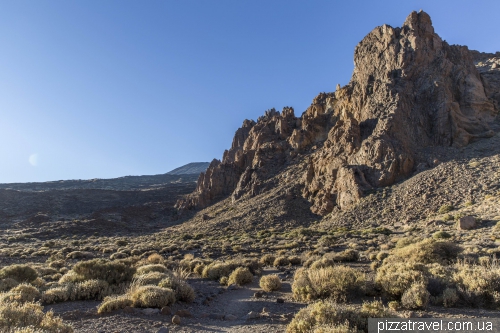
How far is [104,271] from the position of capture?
40.9 ft

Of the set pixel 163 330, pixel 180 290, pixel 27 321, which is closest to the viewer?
pixel 27 321

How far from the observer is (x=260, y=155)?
2650 inches

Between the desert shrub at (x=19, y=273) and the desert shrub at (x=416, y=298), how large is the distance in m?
14.3

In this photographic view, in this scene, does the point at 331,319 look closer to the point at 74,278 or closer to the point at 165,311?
the point at 165,311

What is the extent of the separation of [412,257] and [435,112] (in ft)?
128

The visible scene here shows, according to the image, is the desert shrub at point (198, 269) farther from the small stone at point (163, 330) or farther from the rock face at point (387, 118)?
the rock face at point (387, 118)

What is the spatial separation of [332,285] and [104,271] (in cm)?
930

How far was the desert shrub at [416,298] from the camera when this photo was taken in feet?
24.4

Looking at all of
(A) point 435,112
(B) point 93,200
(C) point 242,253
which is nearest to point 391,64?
(A) point 435,112

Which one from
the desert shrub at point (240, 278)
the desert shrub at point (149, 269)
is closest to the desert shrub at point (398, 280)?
the desert shrub at point (240, 278)

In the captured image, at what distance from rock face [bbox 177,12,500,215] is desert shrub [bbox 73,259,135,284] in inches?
1250

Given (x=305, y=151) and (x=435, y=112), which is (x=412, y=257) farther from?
(x=305, y=151)

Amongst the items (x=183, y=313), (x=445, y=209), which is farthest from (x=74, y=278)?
(x=445, y=209)

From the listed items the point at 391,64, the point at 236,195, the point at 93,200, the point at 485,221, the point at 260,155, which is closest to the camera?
the point at 485,221
